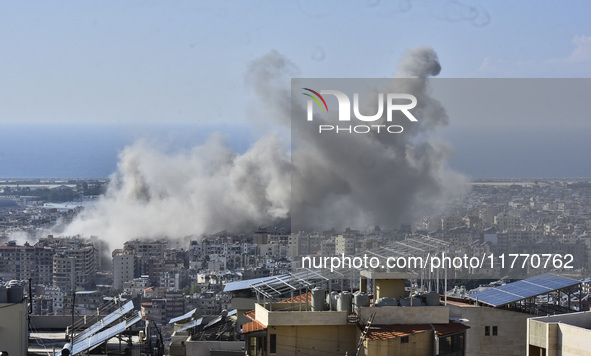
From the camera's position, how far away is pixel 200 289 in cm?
3041

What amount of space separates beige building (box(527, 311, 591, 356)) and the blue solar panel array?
2.59m

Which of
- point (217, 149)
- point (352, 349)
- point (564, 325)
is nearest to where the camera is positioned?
point (564, 325)

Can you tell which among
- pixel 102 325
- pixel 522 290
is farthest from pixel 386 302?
pixel 522 290

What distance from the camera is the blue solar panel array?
8.54m

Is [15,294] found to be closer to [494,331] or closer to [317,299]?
[317,299]

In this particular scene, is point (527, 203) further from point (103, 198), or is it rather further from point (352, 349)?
point (352, 349)

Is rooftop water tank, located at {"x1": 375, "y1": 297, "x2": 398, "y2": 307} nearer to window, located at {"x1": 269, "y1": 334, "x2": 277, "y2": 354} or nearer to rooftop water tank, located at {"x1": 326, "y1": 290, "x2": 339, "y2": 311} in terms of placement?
rooftop water tank, located at {"x1": 326, "y1": 290, "x2": 339, "y2": 311}

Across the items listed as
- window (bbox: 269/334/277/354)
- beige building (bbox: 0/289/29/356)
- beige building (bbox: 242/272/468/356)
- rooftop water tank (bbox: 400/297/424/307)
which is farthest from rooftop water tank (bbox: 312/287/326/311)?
beige building (bbox: 0/289/29/356)

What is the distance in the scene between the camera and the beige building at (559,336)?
5261mm

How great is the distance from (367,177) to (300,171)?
2.36 metres

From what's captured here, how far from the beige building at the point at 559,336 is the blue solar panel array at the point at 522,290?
2594mm

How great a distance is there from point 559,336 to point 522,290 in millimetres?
3425

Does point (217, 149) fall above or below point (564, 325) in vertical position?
above

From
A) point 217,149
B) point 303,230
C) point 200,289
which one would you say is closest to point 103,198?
point 217,149
